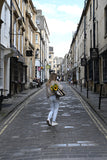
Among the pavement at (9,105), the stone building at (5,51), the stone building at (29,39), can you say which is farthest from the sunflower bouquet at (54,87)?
the stone building at (29,39)

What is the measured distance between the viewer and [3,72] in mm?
15844

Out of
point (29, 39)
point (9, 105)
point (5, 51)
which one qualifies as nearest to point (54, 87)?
point (9, 105)

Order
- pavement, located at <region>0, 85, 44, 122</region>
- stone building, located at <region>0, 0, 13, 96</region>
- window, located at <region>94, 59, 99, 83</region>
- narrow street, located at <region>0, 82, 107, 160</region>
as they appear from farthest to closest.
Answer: window, located at <region>94, 59, 99, 83</region>, stone building, located at <region>0, 0, 13, 96</region>, pavement, located at <region>0, 85, 44, 122</region>, narrow street, located at <region>0, 82, 107, 160</region>

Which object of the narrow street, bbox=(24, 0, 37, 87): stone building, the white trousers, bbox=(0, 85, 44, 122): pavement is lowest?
the narrow street

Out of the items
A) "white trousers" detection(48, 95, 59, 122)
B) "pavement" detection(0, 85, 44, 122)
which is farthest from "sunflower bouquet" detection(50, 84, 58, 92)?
"pavement" detection(0, 85, 44, 122)

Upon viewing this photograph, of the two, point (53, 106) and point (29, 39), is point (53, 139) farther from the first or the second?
point (29, 39)

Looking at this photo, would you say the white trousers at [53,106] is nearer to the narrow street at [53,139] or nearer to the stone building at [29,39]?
the narrow street at [53,139]

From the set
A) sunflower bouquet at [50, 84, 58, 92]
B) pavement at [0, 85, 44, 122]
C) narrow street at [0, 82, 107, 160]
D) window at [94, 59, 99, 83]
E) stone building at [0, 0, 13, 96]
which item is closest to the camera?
narrow street at [0, 82, 107, 160]

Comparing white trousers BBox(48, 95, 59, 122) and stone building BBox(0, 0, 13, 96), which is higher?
stone building BBox(0, 0, 13, 96)

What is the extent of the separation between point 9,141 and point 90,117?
4325 millimetres

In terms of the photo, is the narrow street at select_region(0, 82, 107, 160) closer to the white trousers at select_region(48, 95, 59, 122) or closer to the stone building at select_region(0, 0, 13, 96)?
the white trousers at select_region(48, 95, 59, 122)

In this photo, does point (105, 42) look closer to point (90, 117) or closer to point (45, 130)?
point (90, 117)

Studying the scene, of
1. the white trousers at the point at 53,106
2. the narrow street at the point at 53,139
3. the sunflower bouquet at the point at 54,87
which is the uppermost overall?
the sunflower bouquet at the point at 54,87

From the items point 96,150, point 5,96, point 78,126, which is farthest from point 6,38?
point 96,150
